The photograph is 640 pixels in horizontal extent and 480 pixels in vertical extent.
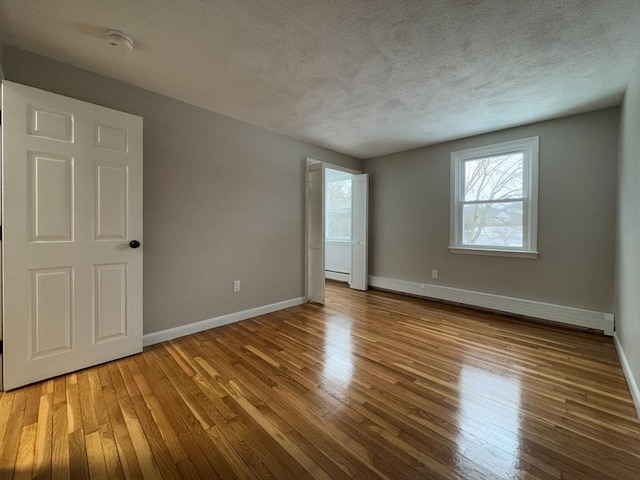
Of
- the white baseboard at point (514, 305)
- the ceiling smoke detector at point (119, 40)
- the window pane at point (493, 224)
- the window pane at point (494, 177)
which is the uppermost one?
the ceiling smoke detector at point (119, 40)

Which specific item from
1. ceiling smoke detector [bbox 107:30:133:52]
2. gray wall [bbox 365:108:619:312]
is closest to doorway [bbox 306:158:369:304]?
gray wall [bbox 365:108:619:312]

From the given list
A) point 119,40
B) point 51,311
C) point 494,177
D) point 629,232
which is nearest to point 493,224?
point 494,177

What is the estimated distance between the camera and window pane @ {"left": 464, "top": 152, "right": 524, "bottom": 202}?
11.5 ft

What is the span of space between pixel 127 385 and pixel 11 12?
2.44 meters

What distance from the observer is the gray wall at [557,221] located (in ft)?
9.60

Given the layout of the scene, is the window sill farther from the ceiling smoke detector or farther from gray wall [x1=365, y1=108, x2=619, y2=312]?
the ceiling smoke detector

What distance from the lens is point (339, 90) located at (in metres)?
2.52

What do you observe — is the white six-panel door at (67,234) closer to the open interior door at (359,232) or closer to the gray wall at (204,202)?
the gray wall at (204,202)

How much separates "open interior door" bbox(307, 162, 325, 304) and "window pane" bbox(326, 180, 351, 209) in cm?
186

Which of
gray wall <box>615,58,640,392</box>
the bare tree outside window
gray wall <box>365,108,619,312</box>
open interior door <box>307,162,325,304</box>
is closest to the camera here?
gray wall <box>615,58,640,392</box>

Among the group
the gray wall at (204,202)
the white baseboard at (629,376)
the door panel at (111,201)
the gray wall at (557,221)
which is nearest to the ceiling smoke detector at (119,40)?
the gray wall at (204,202)

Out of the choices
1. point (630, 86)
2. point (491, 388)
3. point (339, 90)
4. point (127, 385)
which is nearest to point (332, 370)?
point (491, 388)

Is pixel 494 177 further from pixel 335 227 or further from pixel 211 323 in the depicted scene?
pixel 211 323

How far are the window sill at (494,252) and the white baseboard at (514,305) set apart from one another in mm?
538
